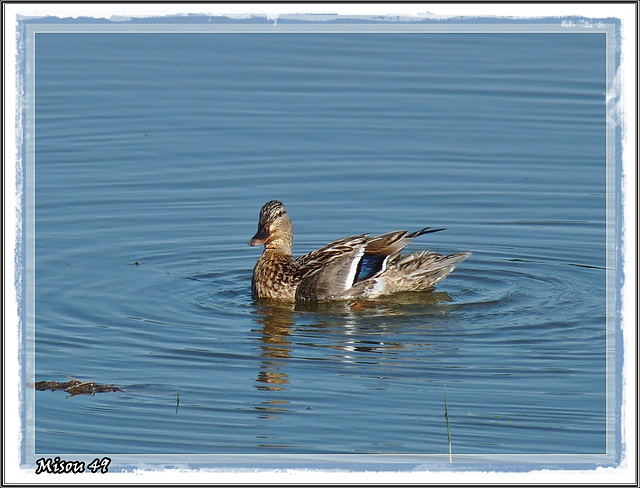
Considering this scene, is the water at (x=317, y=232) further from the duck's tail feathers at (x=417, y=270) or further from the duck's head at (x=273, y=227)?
the duck's head at (x=273, y=227)

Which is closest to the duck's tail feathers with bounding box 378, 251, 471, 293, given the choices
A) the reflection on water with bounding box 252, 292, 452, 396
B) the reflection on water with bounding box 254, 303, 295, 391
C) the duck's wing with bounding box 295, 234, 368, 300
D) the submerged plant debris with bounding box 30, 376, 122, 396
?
the reflection on water with bounding box 252, 292, 452, 396

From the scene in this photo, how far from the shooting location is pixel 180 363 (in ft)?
32.6

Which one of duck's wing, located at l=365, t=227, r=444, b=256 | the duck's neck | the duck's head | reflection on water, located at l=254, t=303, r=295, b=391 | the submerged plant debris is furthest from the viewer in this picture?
the duck's neck

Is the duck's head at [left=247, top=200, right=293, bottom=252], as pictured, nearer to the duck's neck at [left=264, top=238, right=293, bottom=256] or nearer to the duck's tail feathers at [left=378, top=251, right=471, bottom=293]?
the duck's neck at [left=264, top=238, right=293, bottom=256]

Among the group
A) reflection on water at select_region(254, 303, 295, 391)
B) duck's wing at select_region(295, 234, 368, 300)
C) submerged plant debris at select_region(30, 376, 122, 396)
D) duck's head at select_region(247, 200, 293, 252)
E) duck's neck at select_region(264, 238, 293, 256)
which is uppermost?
duck's head at select_region(247, 200, 293, 252)

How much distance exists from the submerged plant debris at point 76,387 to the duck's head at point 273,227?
2.97 meters

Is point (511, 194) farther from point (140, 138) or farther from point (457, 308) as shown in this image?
point (140, 138)

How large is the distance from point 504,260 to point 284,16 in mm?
3920

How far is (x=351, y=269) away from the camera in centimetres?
1188

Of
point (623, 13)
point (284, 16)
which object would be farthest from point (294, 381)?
point (623, 13)

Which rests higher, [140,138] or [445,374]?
[140,138]

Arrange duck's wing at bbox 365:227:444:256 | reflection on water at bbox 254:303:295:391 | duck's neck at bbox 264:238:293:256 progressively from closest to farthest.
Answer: reflection on water at bbox 254:303:295:391, duck's wing at bbox 365:227:444:256, duck's neck at bbox 264:238:293:256

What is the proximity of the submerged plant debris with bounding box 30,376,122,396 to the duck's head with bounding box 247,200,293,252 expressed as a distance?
2.97 m

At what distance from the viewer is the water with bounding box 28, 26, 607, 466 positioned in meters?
8.88
